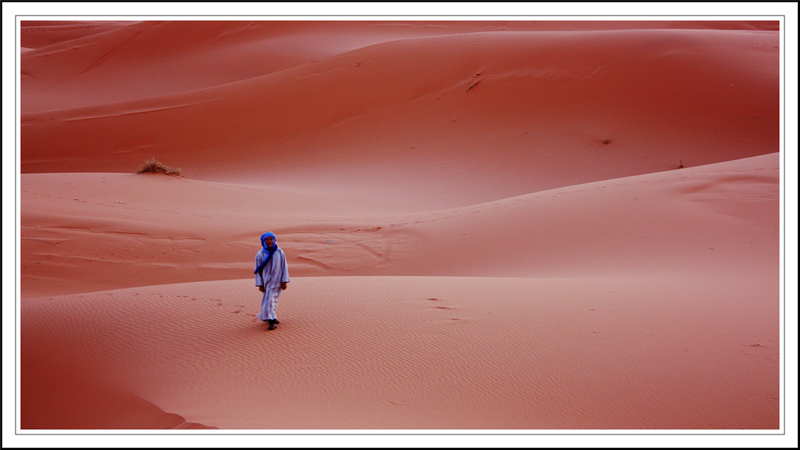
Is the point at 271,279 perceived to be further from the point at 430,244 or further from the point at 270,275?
the point at 430,244

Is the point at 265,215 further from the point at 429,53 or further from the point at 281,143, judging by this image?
the point at 429,53

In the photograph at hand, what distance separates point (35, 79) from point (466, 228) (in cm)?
3138

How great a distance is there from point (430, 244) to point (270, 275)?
14.6 ft

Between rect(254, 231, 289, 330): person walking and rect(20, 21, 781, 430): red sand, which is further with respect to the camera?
rect(254, 231, 289, 330): person walking

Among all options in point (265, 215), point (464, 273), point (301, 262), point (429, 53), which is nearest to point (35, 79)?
point (429, 53)

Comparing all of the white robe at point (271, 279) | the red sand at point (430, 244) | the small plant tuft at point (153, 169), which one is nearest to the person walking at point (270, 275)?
the white robe at point (271, 279)

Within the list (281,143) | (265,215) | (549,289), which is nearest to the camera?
(549,289)

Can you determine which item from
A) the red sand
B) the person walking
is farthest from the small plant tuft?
the person walking

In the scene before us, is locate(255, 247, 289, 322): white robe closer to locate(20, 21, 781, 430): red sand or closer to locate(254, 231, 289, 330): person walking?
locate(254, 231, 289, 330): person walking

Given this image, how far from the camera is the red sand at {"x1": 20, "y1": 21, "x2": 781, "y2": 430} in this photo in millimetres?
4199

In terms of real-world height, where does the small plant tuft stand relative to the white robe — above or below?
above

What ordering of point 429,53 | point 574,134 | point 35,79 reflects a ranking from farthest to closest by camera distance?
point 35,79 < point 429,53 < point 574,134

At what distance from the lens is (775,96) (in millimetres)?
18156

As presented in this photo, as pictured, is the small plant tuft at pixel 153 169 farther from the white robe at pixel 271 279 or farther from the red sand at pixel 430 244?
the white robe at pixel 271 279
